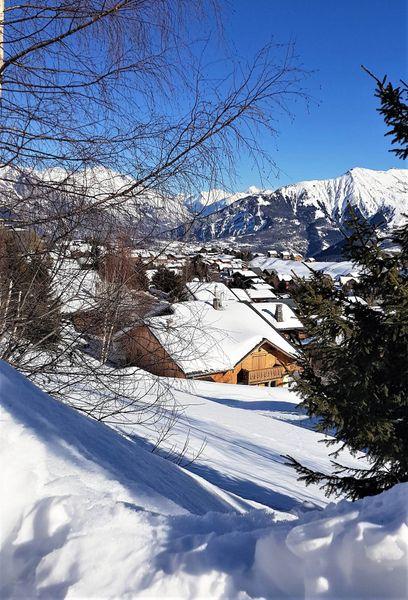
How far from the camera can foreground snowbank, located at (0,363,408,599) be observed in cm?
119

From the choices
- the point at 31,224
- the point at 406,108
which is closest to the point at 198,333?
the point at 31,224

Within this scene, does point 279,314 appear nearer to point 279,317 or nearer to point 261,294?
point 279,317

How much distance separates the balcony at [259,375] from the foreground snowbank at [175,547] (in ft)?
73.2

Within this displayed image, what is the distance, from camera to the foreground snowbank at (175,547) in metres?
1.19

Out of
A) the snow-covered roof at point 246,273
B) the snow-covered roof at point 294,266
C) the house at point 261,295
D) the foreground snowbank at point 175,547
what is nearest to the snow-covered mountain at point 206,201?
the foreground snowbank at point 175,547

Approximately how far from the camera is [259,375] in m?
24.1

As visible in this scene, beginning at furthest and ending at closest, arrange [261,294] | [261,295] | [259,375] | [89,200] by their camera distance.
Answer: [261,294] → [261,295] → [259,375] → [89,200]

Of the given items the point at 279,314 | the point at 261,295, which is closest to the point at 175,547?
the point at 279,314

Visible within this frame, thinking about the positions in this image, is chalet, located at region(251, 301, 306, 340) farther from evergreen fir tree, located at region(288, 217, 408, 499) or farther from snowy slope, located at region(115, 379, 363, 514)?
evergreen fir tree, located at region(288, 217, 408, 499)

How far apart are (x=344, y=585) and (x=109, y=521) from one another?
80cm

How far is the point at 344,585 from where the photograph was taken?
46.4 inches

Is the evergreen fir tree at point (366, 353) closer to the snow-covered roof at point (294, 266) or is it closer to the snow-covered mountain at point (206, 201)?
the snow-covered mountain at point (206, 201)

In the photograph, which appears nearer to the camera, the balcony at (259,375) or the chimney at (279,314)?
the balcony at (259,375)

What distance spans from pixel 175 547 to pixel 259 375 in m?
23.3
